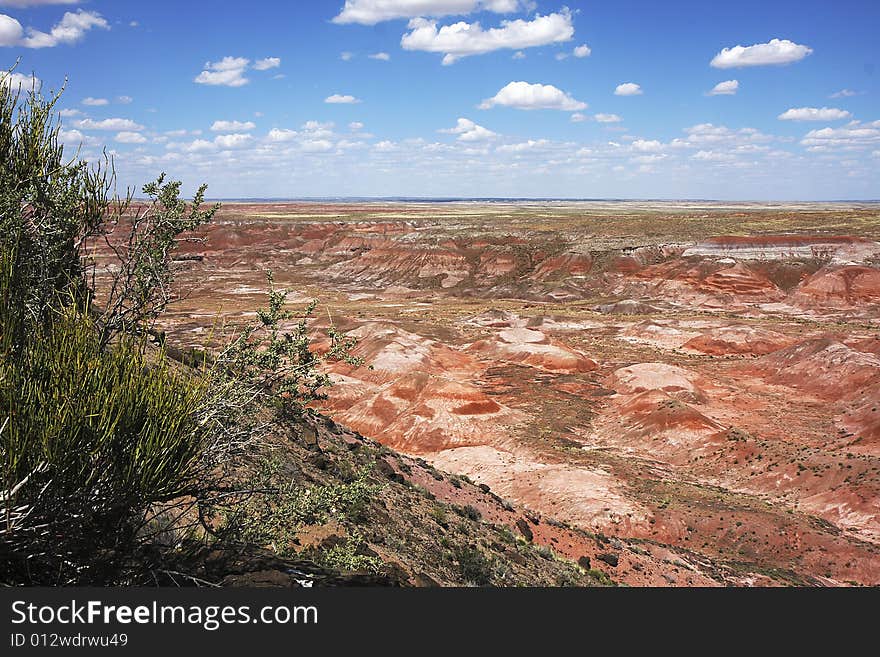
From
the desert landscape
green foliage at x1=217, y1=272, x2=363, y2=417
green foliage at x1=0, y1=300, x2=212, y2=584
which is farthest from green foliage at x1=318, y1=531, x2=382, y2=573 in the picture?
the desert landscape

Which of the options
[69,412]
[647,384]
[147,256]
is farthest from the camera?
[647,384]

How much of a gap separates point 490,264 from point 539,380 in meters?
58.5

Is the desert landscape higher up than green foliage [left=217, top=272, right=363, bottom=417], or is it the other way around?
green foliage [left=217, top=272, right=363, bottom=417]

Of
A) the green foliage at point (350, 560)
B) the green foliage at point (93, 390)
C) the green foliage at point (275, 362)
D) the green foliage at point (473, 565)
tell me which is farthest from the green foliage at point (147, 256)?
the green foliage at point (473, 565)

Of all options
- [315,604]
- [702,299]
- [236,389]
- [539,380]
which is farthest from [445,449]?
[702,299]

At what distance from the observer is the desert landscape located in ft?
82.9

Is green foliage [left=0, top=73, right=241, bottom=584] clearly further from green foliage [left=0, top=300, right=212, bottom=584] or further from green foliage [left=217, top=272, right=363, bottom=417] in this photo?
green foliage [left=217, top=272, right=363, bottom=417]

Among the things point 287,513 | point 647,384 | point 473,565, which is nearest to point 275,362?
point 287,513

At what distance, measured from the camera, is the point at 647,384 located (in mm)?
44750

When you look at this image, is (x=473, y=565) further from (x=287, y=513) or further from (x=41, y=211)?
(x=41, y=211)

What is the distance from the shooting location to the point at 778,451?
33.0m

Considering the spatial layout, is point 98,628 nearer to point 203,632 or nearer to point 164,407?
point 203,632

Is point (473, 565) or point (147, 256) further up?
point (147, 256)

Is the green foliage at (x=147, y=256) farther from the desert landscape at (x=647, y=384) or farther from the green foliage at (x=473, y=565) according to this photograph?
the green foliage at (x=473, y=565)
